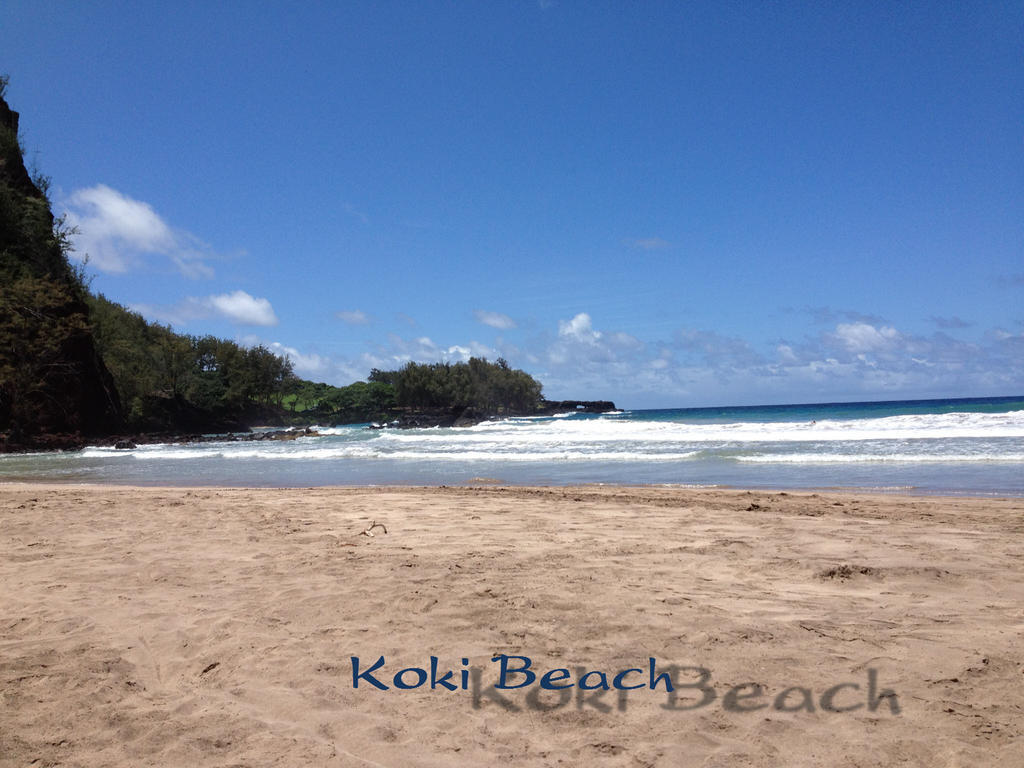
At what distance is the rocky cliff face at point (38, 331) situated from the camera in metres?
31.3

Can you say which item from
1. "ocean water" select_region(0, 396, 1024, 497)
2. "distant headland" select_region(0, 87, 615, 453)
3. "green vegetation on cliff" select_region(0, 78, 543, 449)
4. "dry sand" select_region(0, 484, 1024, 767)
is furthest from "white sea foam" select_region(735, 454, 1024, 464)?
"green vegetation on cliff" select_region(0, 78, 543, 449)

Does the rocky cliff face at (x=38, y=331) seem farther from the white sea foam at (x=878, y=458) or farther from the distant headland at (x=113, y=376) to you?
the white sea foam at (x=878, y=458)

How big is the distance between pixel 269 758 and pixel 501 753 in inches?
37.4

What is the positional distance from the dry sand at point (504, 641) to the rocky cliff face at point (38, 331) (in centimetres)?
3090

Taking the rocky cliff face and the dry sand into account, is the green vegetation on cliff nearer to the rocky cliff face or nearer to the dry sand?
the rocky cliff face

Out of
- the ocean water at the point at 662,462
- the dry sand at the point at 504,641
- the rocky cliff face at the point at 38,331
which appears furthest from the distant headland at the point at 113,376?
the dry sand at the point at 504,641

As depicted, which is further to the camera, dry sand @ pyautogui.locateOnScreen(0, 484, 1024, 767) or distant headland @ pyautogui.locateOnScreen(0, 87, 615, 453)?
distant headland @ pyautogui.locateOnScreen(0, 87, 615, 453)

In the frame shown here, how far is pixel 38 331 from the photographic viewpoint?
32.3m

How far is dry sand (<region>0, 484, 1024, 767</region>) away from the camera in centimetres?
264

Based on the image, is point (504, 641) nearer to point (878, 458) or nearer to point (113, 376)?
point (878, 458)

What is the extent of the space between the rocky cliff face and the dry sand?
30901mm

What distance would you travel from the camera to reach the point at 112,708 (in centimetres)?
295

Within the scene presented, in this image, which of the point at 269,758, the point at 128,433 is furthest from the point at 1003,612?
the point at 128,433

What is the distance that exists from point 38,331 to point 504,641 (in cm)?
3798
